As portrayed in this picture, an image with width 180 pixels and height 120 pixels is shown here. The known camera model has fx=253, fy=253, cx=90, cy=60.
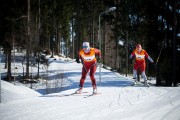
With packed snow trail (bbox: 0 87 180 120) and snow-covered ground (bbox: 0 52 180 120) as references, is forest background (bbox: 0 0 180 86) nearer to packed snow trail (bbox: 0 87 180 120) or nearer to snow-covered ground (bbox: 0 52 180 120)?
snow-covered ground (bbox: 0 52 180 120)

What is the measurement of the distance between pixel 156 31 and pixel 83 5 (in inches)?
695

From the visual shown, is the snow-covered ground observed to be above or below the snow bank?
below

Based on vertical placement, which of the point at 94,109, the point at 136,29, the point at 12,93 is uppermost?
the point at 136,29

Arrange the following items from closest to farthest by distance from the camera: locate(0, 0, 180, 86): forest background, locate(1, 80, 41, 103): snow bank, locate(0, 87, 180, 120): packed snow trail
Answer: locate(0, 87, 180, 120): packed snow trail < locate(1, 80, 41, 103): snow bank < locate(0, 0, 180, 86): forest background

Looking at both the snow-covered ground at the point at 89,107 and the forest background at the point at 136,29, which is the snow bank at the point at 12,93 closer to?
the snow-covered ground at the point at 89,107

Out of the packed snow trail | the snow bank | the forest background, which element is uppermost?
the forest background

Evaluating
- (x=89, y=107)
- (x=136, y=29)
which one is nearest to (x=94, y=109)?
(x=89, y=107)

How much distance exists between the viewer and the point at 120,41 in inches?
1364

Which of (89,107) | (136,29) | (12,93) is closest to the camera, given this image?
(89,107)

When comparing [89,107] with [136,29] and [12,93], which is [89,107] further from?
[136,29]

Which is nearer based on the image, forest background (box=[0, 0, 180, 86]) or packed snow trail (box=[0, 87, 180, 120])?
packed snow trail (box=[0, 87, 180, 120])

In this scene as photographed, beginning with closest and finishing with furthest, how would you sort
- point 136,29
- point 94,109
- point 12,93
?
point 94,109 < point 12,93 < point 136,29

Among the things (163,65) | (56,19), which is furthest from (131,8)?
(56,19)

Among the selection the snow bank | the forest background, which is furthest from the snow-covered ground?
the forest background
